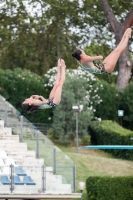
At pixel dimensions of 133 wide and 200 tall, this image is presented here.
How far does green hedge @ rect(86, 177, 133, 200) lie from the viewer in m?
26.5

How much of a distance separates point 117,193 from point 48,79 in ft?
43.3

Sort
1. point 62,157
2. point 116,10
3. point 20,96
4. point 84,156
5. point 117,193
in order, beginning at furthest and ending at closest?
1. point 116,10
2. point 20,96
3. point 84,156
4. point 117,193
5. point 62,157

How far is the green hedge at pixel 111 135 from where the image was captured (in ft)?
115

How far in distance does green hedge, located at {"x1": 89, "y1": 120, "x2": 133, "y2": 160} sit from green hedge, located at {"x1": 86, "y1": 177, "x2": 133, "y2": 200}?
291 inches

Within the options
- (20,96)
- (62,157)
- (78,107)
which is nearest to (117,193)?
(62,157)

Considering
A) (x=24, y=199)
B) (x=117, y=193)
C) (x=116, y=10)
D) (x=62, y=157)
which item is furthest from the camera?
(x=116, y=10)

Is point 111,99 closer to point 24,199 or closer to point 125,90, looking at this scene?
point 125,90

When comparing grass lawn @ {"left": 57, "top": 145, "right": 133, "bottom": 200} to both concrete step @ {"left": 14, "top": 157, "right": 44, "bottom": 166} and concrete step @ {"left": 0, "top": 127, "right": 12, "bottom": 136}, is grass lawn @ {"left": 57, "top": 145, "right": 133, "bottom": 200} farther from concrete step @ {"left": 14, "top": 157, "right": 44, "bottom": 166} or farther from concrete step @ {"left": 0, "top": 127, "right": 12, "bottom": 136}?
concrete step @ {"left": 0, "top": 127, "right": 12, "bottom": 136}

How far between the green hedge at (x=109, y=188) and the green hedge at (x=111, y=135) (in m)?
7.38

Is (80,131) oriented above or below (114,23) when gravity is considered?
below

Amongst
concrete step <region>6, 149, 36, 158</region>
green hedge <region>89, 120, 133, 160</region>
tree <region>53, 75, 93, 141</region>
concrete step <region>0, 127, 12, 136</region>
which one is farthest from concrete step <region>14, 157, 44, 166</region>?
tree <region>53, 75, 93, 141</region>

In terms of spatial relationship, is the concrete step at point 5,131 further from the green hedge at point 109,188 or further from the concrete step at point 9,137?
the green hedge at point 109,188

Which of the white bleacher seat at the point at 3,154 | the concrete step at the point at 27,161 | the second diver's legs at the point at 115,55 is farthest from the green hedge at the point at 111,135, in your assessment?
the second diver's legs at the point at 115,55

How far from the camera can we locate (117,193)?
1060 inches
